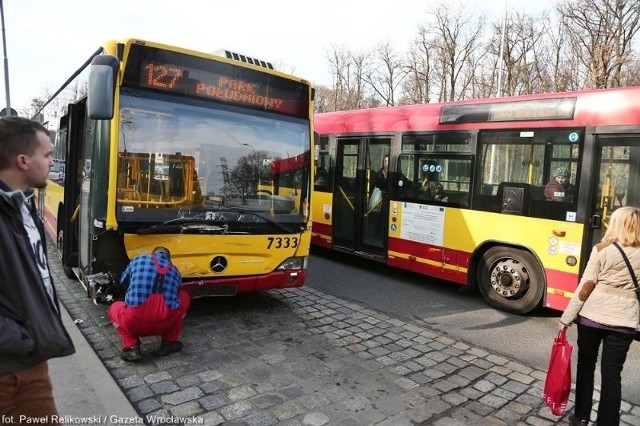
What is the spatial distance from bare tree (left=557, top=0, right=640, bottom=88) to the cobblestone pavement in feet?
67.4

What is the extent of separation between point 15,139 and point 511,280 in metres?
6.21

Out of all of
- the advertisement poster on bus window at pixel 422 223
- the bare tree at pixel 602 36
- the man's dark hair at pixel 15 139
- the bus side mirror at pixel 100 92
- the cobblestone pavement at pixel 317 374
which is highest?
the bare tree at pixel 602 36

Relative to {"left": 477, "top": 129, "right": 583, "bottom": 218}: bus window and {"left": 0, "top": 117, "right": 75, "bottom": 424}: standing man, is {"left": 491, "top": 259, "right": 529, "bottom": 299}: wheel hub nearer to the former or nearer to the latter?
{"left": 477, "top": 129, "right": 583, "bottom": 218}: bus window

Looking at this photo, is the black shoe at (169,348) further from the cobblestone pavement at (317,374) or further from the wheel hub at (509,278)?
the wheel hub at (509,278)

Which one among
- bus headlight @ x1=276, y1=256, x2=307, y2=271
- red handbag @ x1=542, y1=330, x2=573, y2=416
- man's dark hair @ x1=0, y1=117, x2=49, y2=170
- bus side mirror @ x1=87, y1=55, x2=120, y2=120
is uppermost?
bus side mirror @ x1=87, y1=55, x2=120, y2=120

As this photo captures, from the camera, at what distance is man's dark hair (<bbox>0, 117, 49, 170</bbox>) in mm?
2117

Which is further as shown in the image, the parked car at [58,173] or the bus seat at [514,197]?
the parked car at [58,173]

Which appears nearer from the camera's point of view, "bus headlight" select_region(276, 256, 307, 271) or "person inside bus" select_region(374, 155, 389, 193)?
"bus headlight" select_region(276, 256, 307, 271)

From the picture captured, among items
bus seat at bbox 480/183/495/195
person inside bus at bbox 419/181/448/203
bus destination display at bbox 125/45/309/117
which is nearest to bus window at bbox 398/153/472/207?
person inside bus at bbox 419/181/448/203

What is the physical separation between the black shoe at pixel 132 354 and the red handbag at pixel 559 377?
3380 millimetres

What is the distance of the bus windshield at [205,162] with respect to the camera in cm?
482

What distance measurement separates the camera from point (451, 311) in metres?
6.75

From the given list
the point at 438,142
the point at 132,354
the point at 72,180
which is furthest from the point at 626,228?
the point at 72,180

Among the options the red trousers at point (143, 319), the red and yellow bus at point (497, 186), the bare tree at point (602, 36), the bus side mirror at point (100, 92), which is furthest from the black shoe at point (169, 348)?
the bare tree at point (602, 36)
